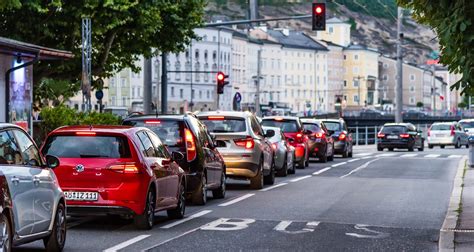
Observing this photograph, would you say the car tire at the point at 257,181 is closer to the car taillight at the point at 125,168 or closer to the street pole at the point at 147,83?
the car taillight at the point at 125,168

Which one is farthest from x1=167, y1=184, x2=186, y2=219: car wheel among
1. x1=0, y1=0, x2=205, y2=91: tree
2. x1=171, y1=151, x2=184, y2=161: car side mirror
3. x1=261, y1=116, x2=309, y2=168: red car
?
x1=0, y1=0, x2=205, y2=91: tree

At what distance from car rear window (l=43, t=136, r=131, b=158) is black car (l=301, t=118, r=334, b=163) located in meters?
28.8

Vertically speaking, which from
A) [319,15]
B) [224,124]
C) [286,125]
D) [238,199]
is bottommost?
[238,199]

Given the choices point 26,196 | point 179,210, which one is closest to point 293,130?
point 179,210

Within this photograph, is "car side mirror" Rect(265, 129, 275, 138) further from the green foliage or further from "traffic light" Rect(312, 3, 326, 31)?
"traffic light" Rect(312, 3, 326, 31)

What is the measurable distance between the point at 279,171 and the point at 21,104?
7356 millimetres

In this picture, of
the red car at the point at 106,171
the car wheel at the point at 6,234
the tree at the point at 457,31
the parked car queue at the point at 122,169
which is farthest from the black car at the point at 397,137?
the car wheel at the point at 6,234

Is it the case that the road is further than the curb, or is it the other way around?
the road

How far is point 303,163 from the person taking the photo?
42.5 metres

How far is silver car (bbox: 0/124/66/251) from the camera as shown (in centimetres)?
1280

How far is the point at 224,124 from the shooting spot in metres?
28.8

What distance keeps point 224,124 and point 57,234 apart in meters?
14.0

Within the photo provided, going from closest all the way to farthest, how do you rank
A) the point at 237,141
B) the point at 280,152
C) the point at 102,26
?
1. the point at 237,141
2. the point at 280,152
3. the point at 102,26

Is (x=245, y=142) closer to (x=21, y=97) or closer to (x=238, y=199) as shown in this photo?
(x=238, y=199)
